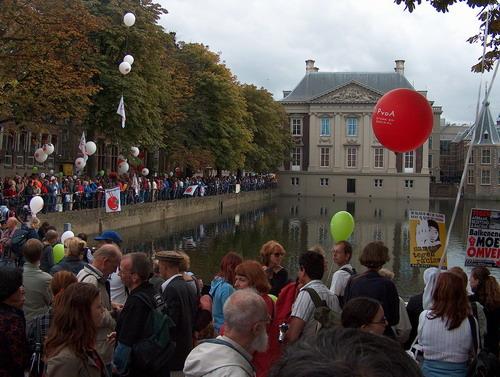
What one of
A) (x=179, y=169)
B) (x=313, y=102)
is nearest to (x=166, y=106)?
(x=179, y=169)

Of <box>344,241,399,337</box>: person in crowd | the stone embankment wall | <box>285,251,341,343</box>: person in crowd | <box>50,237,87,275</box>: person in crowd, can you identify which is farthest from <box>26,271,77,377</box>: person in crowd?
the stone embankment wall

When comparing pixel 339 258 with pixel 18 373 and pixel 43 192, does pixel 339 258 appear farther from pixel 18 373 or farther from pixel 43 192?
pixel 43 192

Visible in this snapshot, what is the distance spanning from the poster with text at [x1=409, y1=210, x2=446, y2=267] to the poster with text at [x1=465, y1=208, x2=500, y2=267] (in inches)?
23.2

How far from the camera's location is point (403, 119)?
8039mm

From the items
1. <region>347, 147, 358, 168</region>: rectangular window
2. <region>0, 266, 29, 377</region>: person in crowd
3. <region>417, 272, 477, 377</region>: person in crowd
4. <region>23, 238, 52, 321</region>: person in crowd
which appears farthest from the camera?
<region>347, 147, 358, 168</region>: rectangular window

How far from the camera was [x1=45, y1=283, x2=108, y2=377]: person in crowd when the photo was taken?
364 cm

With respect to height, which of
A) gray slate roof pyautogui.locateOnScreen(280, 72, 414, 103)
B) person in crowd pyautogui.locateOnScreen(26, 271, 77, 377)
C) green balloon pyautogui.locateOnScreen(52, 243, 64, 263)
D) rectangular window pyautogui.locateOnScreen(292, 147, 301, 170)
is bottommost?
green balloon pyautogui.locateOnScreen(52, 243, 64, 263)

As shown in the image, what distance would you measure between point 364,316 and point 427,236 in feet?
15.8

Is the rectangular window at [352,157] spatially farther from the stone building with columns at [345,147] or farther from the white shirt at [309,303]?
the white shirt at [309,303]

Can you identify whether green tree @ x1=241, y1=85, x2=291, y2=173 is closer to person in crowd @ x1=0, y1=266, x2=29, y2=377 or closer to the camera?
the camera

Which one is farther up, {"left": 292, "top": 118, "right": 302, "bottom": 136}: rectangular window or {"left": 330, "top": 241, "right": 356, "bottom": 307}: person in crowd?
{"left": 292, "top": 118, "right": 302, "bottom": 136}: rectangular window

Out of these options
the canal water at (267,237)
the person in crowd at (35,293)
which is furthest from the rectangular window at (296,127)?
the person in crowd at (35,293)

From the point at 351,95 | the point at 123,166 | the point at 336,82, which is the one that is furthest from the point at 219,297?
the point at 336,82

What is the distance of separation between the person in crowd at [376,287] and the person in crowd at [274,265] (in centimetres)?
170
